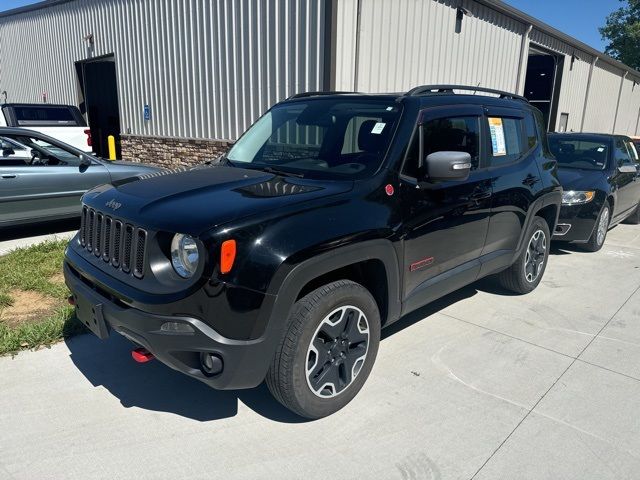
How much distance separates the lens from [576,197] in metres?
6.57

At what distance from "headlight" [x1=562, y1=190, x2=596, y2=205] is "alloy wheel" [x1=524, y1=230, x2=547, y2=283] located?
1.75 metres

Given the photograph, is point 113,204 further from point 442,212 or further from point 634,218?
point 634,218

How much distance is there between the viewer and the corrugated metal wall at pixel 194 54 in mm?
9180

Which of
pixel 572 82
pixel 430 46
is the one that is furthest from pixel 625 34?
pixel 430 46

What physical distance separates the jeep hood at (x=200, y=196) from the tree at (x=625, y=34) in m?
46.2

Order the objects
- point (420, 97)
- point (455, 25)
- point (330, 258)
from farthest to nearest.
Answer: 1. point (455, 25)
2. point (420, 97)
3. point (330, 258)

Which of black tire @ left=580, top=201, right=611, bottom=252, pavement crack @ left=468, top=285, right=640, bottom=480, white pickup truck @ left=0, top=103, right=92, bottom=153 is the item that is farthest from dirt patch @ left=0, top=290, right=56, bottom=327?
white pickup truck @ left=0, top=103, right=92, bottom=153

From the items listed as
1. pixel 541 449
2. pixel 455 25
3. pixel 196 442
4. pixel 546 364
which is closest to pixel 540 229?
pixel 546 364

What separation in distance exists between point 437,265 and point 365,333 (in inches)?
33.9

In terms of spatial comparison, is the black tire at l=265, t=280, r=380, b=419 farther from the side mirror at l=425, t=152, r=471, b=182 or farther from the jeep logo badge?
the jeep logo badge

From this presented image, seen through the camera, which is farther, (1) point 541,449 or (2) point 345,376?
(2) point 345,376

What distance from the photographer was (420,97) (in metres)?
3.49

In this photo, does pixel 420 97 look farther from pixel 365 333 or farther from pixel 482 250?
pixel 365 333

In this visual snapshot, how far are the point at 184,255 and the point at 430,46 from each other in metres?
9.61
